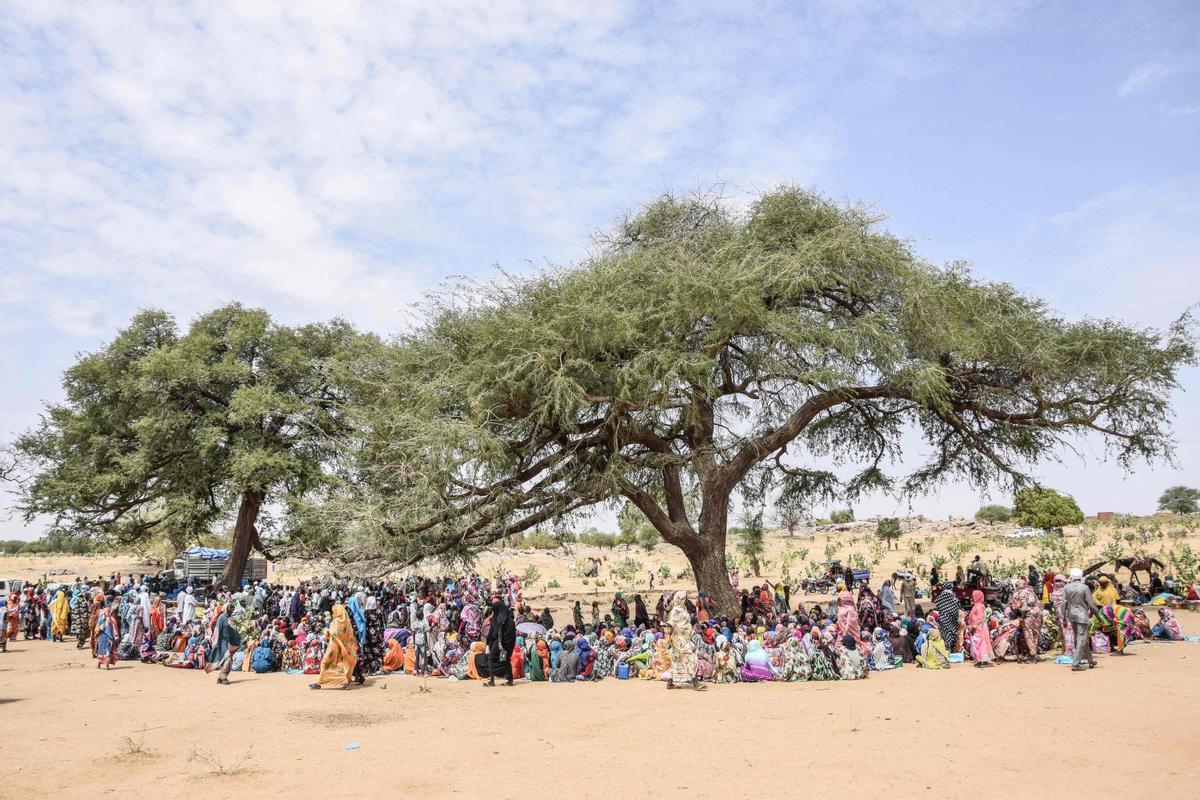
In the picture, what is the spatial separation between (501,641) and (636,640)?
2562mm

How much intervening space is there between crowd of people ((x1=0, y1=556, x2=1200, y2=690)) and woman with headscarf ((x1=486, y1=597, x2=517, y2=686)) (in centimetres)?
2

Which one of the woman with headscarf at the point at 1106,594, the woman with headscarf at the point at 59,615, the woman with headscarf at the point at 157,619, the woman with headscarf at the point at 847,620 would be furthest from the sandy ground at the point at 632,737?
the woman with headscarf at the point at 59,615

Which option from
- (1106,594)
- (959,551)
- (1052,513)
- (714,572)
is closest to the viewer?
(1106,594)

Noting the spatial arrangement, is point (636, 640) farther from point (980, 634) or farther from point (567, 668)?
point (980, 634)

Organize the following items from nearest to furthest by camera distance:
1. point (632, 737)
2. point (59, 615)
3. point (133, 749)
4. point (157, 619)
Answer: point (133, 749) → point (632, 737) → point (157, 619) → point (59, 615)

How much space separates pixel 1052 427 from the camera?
701 inches

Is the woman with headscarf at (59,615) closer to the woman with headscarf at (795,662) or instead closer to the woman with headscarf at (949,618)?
the woman with headscarf at (795,662)

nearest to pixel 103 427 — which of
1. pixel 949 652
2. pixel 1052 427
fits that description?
pixel 949 652

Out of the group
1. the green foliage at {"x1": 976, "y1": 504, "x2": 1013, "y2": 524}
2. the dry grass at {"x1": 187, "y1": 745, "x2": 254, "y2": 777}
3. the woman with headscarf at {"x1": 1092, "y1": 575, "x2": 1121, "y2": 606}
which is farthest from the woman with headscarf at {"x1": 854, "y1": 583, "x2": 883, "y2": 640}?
the green foliage at {"x1": 976, "y1": 504, "x2": 1013, "y2": 524}

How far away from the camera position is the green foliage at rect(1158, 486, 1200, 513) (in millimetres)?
84750

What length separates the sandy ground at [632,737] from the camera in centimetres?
726

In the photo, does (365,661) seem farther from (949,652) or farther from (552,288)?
(949,652)


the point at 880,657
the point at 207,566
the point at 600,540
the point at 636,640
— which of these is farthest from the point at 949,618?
the point at 600,540

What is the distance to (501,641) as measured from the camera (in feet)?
44.7
